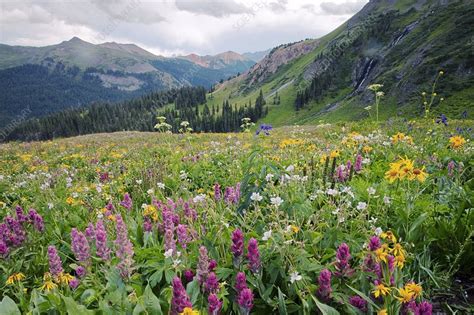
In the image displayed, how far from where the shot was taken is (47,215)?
5.09 metres

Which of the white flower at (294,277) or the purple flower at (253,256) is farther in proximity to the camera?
the purple flower at (253,256)

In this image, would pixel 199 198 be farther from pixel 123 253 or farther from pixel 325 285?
pixel 325 285

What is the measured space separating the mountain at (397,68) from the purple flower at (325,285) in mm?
59883

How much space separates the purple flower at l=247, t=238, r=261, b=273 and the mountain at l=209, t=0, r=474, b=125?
60011mm

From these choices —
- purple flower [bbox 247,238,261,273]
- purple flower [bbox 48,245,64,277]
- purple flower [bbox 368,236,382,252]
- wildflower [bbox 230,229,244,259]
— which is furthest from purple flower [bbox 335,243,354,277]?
purple flower [bbox 48,245,64,277]

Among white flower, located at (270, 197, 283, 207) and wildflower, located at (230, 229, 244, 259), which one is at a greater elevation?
white flower, located at (270, 197, 283, 207)

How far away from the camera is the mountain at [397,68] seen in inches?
3113

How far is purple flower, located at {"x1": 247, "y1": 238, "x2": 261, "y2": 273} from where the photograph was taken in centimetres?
262

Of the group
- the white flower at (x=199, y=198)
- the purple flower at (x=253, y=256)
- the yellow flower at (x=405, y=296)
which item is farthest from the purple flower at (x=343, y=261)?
the white flower at (x=199, y=198)

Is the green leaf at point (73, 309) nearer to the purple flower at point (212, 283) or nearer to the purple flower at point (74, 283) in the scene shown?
the purple flower at point (74, 283)

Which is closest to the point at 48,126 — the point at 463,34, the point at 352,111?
the point at 352,111

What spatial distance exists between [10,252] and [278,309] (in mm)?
3372

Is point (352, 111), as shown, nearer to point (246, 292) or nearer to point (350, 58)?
point (350, 58)

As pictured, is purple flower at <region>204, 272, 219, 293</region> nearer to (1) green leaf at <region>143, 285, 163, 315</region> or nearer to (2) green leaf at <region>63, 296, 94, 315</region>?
(1) green leaf at <region>143, 285, 163, 315</region>
